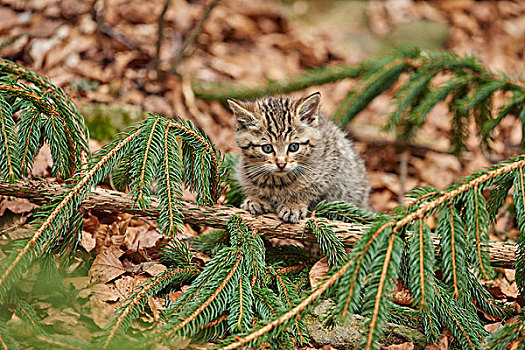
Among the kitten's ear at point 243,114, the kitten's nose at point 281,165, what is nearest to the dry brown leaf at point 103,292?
the kitten's nose at point 281,165

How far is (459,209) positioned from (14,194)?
232 cm

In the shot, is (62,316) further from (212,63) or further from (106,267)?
(212,63)

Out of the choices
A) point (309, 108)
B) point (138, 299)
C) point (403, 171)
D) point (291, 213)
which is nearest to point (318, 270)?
point (291, 213)

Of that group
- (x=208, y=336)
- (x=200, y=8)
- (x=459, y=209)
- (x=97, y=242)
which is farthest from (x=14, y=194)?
(x=200, y=8)

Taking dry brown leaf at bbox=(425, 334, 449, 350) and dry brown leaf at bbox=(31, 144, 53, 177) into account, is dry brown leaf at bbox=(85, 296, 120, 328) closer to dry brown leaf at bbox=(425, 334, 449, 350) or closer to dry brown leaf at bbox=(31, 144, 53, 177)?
dry brown leaf at bbox=(31, 144, 53, 177)

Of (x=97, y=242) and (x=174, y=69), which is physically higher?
(x=174, y=69)

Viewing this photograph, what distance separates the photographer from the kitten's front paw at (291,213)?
274 centimetres

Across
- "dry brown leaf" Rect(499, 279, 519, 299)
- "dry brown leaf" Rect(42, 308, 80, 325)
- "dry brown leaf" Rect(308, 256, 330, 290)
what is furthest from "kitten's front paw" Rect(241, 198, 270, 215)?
"dry brown leaf" Rect(499, 279, 519, 299)

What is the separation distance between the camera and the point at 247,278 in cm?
225

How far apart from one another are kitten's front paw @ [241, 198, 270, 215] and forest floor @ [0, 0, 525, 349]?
47 centimetres

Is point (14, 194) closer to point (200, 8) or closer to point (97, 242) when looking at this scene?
point (97, 242)

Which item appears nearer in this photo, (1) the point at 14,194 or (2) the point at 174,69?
(1) the point at 14,194

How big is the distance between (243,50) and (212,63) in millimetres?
714

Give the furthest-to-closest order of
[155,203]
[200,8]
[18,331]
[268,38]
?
[268,38], [200,8], [155,203], [18,331]
